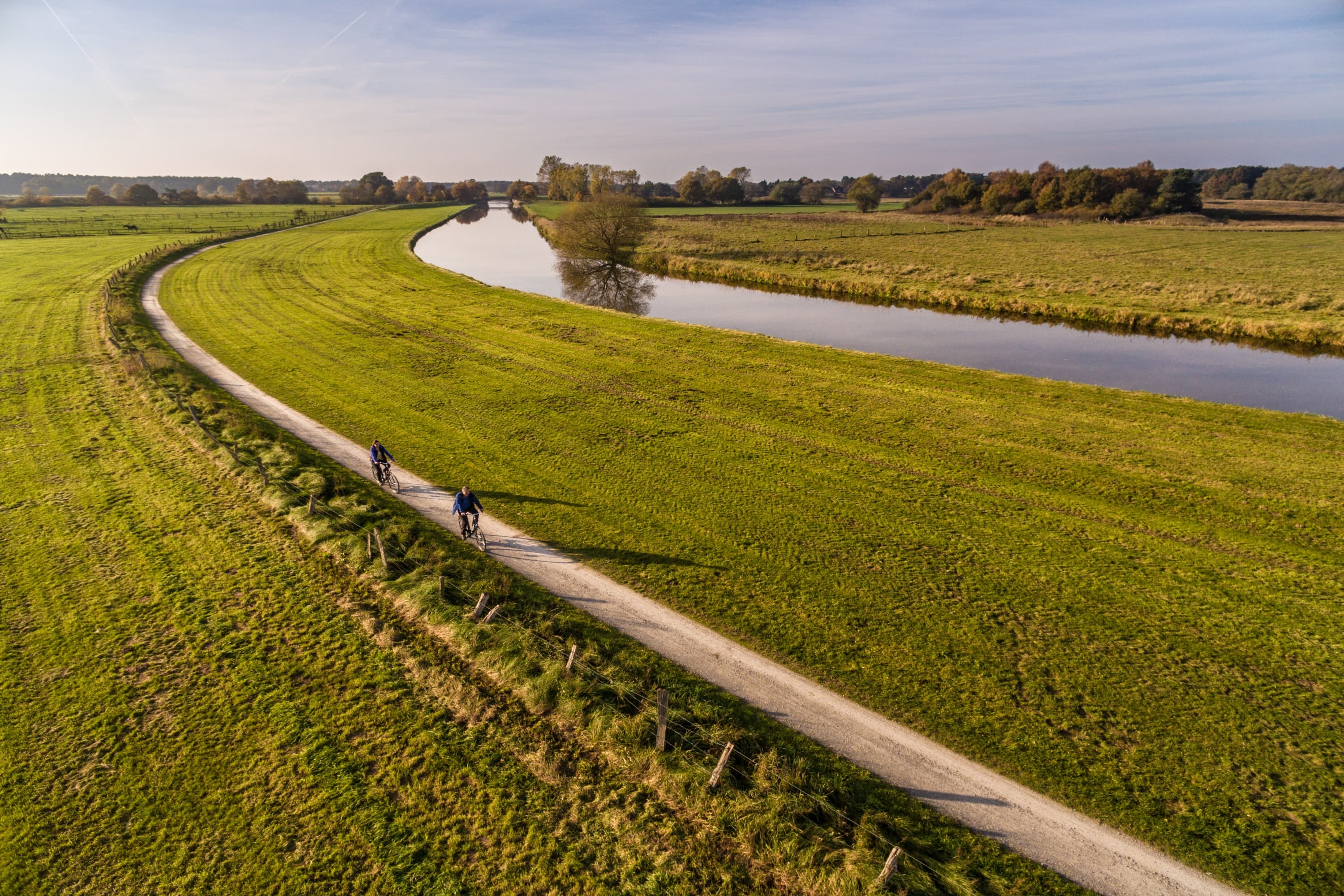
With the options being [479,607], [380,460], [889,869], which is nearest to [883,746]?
[889,869]

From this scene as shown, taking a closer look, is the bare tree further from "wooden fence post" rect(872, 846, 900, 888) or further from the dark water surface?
"wooden fence post" rect(872, 846, 900, 888)

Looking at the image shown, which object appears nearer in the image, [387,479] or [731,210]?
[387,479]

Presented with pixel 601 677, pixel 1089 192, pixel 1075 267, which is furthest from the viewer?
pixel 1089 192

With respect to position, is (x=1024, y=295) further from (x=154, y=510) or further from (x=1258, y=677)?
(x=154, y=510)

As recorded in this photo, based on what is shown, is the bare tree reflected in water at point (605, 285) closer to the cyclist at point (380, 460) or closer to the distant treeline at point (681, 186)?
the cyclist at point (380, 460)

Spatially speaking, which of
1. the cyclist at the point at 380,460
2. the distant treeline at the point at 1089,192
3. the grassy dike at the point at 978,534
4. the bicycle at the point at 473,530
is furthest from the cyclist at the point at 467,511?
the distant treeline at the point at 1089,192

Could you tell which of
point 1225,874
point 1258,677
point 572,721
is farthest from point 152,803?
point 1258,677

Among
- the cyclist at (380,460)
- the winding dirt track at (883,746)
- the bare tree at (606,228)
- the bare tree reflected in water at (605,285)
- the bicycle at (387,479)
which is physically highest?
the bare tree at (606,228)

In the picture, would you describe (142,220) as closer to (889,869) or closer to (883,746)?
(883,746)
